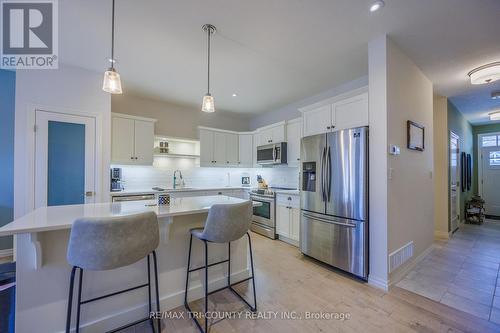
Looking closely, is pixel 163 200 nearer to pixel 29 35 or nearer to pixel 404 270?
pixel 29 35

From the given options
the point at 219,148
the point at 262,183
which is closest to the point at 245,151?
the point at 219,148

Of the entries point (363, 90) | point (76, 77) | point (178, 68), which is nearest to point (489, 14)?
point (363, 90)

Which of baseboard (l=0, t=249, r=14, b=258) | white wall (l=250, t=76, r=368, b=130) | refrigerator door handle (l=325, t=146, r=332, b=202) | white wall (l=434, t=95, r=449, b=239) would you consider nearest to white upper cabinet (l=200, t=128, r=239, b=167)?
white wall (l=250, t=76, r=368, b=130)

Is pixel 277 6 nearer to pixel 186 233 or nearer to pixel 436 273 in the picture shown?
pixel 186 233

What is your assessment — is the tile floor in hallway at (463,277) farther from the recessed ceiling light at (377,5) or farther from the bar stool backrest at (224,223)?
the recessed ceiling light at (377,5)

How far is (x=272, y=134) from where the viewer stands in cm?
454

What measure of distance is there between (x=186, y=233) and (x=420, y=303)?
2.41 meters

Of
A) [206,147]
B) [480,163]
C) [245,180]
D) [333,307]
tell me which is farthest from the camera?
[480,163]

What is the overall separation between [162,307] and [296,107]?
13.7ft

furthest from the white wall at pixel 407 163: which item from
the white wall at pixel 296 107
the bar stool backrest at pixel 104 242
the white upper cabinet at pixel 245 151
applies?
the white upper cabinet at pixel 245 151

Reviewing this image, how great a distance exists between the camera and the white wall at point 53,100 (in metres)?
2.68

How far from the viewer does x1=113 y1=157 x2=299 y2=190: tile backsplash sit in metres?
4.11

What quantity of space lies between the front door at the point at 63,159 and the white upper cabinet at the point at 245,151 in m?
3.02

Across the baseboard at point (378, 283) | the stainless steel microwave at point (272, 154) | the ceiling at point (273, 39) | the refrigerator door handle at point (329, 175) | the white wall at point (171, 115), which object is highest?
the ceiling at point (273, 39)
